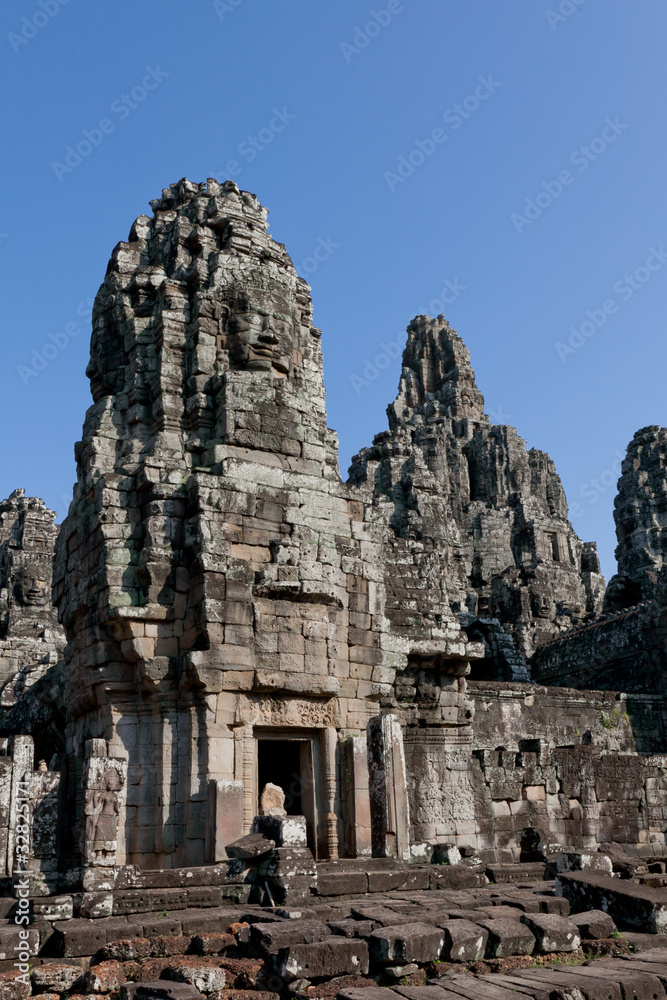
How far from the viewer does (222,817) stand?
11.4m

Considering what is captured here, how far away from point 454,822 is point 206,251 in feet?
32.9

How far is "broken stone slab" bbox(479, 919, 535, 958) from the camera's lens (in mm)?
8070

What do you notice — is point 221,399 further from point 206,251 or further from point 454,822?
point 454,822

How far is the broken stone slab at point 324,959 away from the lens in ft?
23.0

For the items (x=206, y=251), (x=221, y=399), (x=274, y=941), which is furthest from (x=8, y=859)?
(x=206, y=251)

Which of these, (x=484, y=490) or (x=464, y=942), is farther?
(x=484, y=490)

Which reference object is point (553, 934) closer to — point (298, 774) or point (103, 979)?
point (103, 979)

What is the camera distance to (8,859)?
10.1 m

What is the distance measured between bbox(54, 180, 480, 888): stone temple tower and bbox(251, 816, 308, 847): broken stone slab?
4.11 ft

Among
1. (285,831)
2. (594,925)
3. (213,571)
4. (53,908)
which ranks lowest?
(594,925)

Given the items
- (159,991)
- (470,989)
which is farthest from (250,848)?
(470,989)

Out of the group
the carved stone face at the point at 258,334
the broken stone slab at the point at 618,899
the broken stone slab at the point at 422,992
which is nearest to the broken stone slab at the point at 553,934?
the broken stone slab at the point at 618,899

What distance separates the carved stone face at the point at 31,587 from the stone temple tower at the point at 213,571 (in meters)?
16.5

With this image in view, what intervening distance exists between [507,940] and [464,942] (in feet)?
1.55
